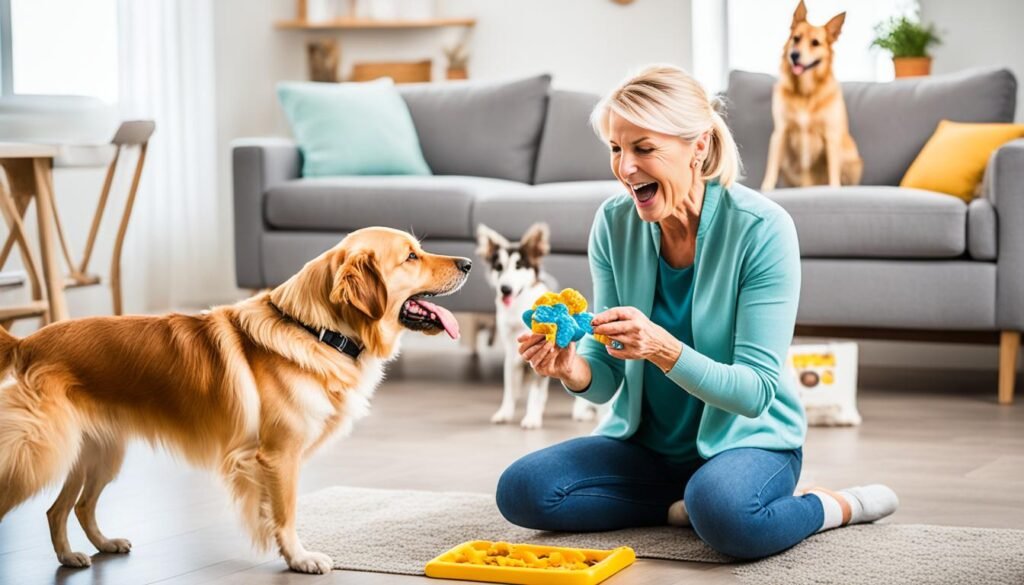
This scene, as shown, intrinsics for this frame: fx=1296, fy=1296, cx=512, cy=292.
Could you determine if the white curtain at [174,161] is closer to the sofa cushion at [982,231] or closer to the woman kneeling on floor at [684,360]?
the sofa cushion at [982,231]

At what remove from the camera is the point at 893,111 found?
4.78 meters

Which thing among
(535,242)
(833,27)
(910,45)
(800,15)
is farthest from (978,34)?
(535,242)

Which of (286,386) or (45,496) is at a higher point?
(286,386)

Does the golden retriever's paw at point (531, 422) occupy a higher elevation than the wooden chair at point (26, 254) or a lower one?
lower

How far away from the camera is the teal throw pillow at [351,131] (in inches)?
202

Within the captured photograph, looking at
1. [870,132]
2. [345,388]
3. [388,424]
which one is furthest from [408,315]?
[870,132]

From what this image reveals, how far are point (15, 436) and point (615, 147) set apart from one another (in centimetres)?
111

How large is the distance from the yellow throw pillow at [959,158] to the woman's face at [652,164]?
2.26 metres

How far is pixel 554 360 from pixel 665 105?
47 centimetres

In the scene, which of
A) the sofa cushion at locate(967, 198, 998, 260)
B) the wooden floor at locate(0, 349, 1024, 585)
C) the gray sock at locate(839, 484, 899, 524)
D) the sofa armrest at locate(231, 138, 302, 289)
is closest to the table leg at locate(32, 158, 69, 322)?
the wooden floor at locate(0, 349, 1024, 585)

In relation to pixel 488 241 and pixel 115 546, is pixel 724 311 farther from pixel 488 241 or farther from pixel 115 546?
pixel 488 241

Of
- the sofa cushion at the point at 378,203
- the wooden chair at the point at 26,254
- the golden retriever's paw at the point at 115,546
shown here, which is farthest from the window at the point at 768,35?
the golden retriever's paw at the point at 115,546

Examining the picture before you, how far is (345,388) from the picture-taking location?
227cm

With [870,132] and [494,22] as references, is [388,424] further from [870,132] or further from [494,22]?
[494,22]
